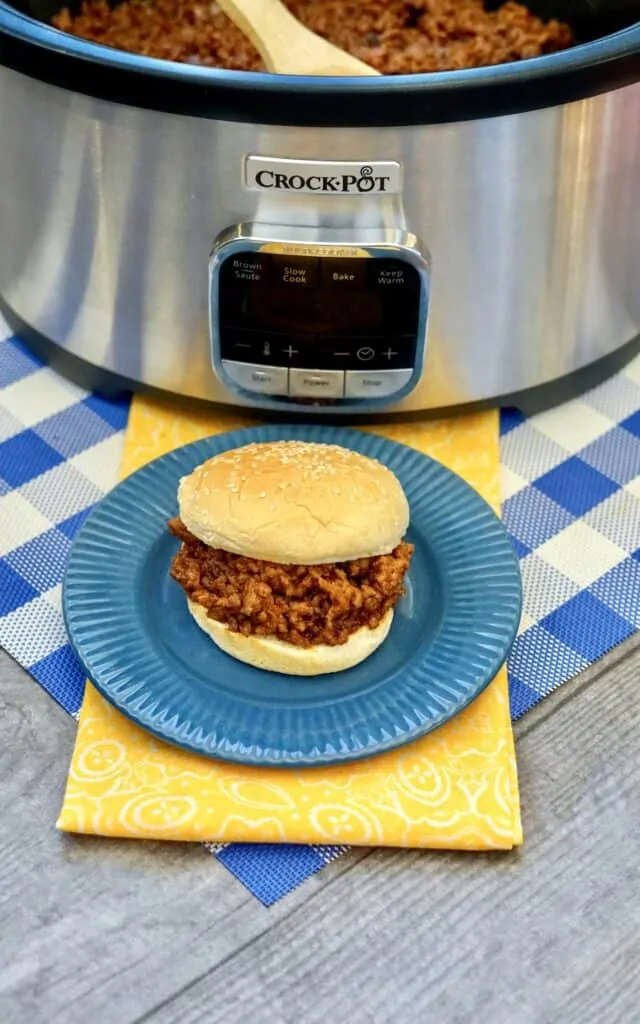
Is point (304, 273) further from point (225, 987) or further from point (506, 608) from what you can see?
point (225, 987)

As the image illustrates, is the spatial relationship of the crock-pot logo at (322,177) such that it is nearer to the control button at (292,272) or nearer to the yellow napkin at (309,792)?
the control button at (292,272)

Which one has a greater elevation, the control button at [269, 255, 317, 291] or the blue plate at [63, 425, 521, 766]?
the control button at [269, 255, 317, 291]

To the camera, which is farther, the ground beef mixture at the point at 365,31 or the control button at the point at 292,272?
the ground beef mixture at the point at 365,31

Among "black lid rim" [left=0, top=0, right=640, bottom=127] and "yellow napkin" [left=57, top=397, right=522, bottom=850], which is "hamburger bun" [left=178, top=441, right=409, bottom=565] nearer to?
"yellow napkin" [left=57, top=397, right=522, bottom=850]

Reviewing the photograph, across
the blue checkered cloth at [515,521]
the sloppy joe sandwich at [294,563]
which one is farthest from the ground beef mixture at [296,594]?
the blue checkered cloth at [515,521]

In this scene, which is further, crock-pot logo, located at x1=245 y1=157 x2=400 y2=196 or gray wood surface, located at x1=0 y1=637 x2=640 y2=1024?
crock-pot logo, located at x1=245 y1=157 x2=400 y2=196

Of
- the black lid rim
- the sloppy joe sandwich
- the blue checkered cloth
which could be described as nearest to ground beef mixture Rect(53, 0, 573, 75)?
the black lid rim

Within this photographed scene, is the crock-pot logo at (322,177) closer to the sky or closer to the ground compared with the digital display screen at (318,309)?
closer to the sky

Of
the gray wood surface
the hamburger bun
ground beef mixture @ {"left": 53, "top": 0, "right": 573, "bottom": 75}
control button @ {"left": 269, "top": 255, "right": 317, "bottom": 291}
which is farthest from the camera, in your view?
ground beef mixture @ {"left": 53, "top": 0, "right": 573, "bottom": 75}

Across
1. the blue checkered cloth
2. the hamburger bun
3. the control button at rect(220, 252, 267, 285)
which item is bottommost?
the blue checkered cloth
